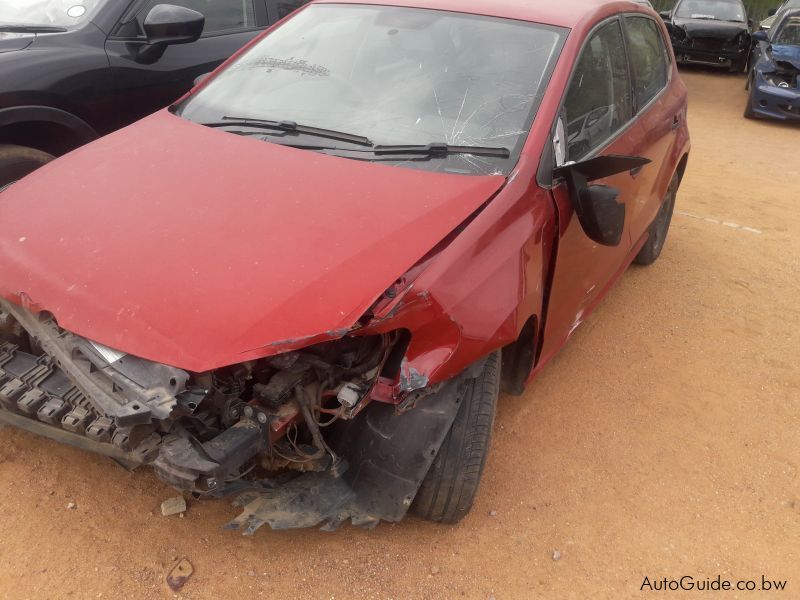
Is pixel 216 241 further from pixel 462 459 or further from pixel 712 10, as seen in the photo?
pixel 712 10

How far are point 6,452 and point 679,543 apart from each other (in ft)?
8.80

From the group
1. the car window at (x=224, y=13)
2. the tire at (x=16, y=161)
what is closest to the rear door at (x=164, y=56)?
the car window at (x=224, y=13)

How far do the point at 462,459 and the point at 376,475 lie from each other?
0.32 m

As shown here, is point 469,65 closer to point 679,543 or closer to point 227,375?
point 227,375

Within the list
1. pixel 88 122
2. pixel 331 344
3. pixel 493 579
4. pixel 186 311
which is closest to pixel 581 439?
pixel 493 579

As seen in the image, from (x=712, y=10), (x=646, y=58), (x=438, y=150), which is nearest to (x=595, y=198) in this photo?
(x=438, y=150)

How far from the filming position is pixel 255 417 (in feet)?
6.50

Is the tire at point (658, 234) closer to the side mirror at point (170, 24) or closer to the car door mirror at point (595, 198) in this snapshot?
the car door mirror at point (595, 198)

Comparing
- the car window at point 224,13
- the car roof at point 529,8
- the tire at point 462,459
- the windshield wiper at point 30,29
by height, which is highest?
the car roof at point 529,8

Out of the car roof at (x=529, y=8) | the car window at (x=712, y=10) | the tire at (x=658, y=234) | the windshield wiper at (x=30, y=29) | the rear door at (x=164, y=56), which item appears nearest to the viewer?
the car roof at (x=529, y=8)

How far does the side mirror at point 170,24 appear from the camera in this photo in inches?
141

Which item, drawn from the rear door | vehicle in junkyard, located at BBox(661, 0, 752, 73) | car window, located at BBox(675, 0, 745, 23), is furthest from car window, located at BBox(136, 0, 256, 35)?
car window, located at BBox(675, 0, 745, 23)

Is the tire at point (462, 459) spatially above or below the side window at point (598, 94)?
below

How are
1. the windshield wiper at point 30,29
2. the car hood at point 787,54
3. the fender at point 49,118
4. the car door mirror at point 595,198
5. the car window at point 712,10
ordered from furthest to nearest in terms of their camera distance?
the car window at point 712,10
the car hood at point 787,54
the windshield wiper at point 30,29
the fender at point 49,118
the car door mirror at point 595,198
